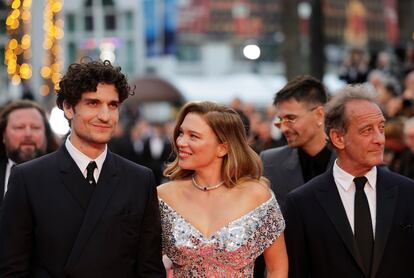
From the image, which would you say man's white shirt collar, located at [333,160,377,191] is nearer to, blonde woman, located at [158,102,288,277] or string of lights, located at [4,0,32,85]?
blonde woman, located at [158,102,288,277]

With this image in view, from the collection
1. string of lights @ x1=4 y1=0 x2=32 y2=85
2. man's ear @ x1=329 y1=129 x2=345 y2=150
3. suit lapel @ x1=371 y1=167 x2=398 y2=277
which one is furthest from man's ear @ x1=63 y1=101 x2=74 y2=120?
string of lights @ x1=4 y1=0 x2=32 y2=85

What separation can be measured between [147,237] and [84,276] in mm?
484

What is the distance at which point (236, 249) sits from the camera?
610 cm

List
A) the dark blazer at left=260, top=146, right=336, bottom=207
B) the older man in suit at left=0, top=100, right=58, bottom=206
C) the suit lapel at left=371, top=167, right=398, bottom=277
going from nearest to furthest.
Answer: the suit lapel at left=371, top=167, right=398, bottom=277 → the dark blazer at left=260, top=146, right=336, bottom=207 → the older man in suit at left=0, top=100, right=58, bottom=206

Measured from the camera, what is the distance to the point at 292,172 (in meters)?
7.90

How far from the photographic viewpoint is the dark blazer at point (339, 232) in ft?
19.7

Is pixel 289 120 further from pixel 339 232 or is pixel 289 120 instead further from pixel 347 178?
pixel 339 232

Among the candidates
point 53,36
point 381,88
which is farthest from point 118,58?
point 381,88

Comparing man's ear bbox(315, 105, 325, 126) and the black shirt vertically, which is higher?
man's ear bbox(315, 105, 325, 126)

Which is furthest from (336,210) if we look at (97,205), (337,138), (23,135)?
(23,135)

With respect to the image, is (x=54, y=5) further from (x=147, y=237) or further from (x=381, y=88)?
(x=147, y=237)

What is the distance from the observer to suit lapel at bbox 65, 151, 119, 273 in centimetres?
546

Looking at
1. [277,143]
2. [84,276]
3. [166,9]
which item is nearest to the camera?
[84,276]

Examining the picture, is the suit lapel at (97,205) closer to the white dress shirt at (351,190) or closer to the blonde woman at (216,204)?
the blonde woman at (216,204)
